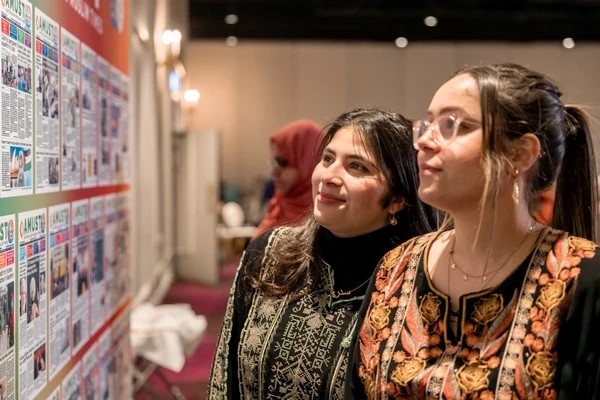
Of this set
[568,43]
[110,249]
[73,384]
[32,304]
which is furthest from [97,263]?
[568,43]

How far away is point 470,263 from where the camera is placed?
148cm

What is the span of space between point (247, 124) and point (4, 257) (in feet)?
43.6

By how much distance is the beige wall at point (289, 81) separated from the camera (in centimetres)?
1493

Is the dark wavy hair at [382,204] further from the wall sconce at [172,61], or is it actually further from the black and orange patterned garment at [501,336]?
the wall sconce at [172,61]

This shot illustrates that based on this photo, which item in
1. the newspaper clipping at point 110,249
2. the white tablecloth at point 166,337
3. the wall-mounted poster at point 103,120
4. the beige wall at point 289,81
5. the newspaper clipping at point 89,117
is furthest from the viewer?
the beige wall at point 289,81

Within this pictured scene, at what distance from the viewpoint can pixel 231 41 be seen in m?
14.7

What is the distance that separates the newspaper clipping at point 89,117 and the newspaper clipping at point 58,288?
0.29m

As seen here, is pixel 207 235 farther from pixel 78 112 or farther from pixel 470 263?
pixel 470 263

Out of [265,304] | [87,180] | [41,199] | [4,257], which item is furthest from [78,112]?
[265,304]

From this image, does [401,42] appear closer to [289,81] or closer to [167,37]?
[289,81]

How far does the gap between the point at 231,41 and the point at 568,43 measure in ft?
19.4

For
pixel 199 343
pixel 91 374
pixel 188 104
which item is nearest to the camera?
pixel 91 374

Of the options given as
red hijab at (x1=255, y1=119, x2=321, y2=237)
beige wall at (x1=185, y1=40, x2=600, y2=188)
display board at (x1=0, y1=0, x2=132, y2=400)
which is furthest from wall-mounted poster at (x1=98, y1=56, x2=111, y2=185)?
beige wall at (x1=185, y1=40, x2=600, y2=188)

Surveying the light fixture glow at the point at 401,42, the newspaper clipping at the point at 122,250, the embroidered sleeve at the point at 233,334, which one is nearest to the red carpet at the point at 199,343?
the newspaper clipping at the point at 122,250
